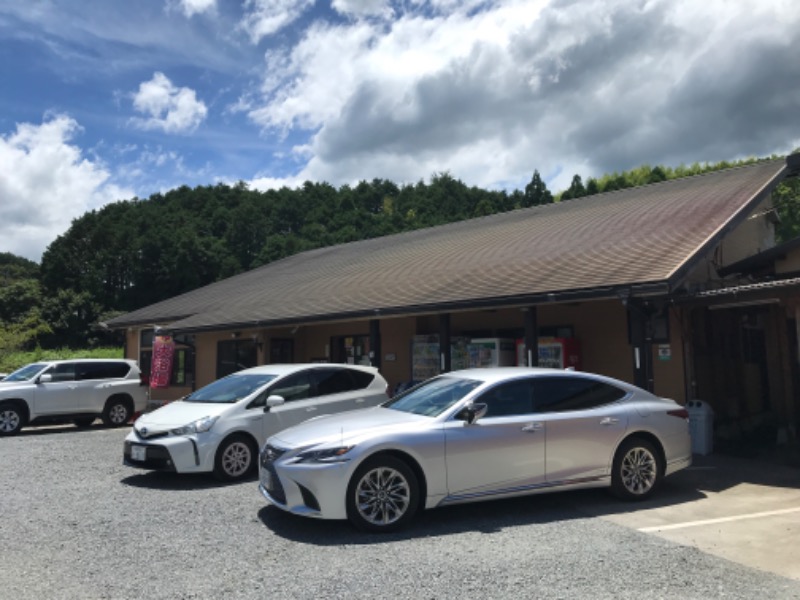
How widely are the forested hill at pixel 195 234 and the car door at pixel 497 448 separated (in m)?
41.3

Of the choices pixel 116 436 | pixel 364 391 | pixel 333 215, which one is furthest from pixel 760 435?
pixel 333 215

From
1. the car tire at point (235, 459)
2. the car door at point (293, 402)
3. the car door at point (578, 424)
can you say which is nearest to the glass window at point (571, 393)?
the car door at point (578, 424)

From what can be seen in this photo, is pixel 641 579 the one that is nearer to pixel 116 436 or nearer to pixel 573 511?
pixel 573 511

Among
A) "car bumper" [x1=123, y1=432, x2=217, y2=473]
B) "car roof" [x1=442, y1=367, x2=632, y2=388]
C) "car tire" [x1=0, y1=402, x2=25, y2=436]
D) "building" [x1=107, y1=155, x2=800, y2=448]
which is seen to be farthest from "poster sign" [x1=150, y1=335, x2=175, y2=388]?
"car roof" [x1=442, y1=367, x2=632, y2=388]

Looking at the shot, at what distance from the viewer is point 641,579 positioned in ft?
15.7

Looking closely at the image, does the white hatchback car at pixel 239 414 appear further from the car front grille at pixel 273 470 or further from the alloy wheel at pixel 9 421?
the alloy wheel at pixel 9 421

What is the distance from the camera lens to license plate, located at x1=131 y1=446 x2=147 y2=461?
828 cm

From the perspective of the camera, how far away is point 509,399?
6910mm

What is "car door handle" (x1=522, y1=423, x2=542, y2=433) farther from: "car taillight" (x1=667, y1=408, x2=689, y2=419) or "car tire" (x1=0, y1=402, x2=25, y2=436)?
"car tire" (x1=0, y1=402, x2=25, y2=436)

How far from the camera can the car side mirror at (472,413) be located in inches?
252

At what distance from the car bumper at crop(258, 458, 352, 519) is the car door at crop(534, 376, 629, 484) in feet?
7.16

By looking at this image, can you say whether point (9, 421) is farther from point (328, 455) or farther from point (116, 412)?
point (328, 455)

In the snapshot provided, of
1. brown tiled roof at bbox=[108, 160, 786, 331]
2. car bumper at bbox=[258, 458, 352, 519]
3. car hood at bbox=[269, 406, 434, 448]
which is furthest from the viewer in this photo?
brown tiled roof at bbox=[108, 160, 786, 331]

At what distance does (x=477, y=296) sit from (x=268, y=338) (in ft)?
29.5
